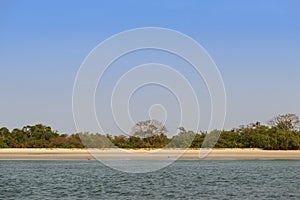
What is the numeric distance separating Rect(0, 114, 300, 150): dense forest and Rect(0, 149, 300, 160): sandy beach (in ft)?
9.00

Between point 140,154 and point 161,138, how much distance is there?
31.2 ft

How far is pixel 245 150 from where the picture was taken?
79125 mm

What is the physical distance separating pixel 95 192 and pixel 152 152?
46.6 meters

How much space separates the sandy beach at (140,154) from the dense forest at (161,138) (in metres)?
2.74

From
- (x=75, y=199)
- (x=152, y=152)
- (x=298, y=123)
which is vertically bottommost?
(x=75, y=199)

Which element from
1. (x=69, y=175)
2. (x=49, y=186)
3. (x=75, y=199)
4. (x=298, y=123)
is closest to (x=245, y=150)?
(x=298, y=123)

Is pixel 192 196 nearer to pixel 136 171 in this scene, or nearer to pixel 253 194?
pixel 253 194

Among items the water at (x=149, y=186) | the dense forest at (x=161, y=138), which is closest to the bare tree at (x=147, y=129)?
the dense forest at (x=161, y=138)

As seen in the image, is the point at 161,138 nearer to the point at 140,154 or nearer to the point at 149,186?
the point at 140,154

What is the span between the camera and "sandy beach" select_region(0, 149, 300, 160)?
68.4 meters

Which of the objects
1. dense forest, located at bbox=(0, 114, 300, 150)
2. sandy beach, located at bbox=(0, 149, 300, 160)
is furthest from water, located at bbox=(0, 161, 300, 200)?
dense forest, located at bbox=(0, 114, 300, 150)

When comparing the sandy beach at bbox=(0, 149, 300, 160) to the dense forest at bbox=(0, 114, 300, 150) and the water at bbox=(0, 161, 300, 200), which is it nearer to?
the dense forest at bbox=(0, 114, 300, 150)

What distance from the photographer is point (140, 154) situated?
246ft

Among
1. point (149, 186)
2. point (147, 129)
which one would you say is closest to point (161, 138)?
point (147, 129)
